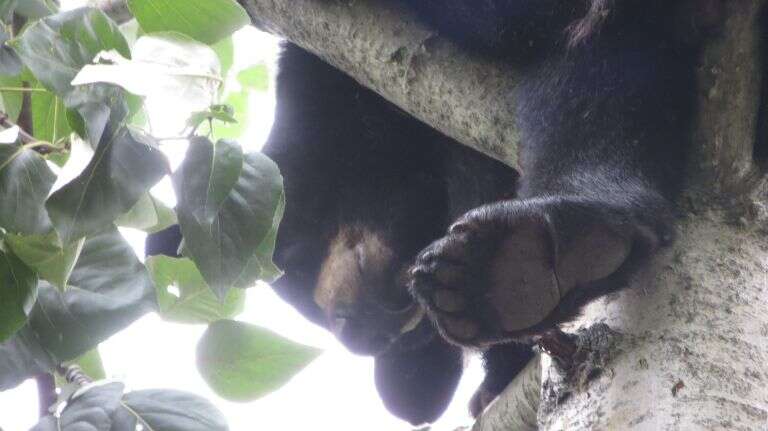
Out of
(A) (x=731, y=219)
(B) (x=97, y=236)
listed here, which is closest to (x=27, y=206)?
(B) (x=97, y=236)

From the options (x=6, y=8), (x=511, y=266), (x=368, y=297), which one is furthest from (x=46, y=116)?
(x=368, y=297)

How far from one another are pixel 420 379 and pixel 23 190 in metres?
2.01

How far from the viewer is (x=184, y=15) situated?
1660 mm

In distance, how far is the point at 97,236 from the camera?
1640mm

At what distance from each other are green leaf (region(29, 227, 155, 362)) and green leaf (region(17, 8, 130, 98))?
0.27 meters

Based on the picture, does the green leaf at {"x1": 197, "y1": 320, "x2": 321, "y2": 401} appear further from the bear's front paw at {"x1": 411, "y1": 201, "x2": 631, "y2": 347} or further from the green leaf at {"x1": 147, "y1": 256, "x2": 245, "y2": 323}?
the bear's front paw at {"x1": 411, "y1": 201, "x2": 631, "y2": 347}

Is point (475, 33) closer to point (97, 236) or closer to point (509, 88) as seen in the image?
point (509, 88)

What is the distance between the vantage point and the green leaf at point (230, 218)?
1.47 meters

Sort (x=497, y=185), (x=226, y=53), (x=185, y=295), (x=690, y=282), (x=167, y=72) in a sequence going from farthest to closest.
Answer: (x=497, y=185) → (x=226, y=53) → (x=185, y=295) → (x=690, y=282) → (x=167, y=72)

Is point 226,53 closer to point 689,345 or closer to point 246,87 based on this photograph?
point 246,87

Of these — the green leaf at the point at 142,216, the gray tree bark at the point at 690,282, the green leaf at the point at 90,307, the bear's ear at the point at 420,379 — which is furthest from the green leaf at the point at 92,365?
the bear's ear at the point at 420,379

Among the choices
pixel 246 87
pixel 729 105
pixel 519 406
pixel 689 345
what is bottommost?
pixel 246 87

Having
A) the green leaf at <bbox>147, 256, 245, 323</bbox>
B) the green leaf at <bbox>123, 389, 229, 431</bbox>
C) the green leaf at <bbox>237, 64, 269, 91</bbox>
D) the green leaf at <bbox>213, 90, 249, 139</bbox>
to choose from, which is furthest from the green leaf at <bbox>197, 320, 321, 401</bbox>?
the green leaf at <bbox>237, 64, 269, 91</bbox>

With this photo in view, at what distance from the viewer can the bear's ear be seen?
129 inches
